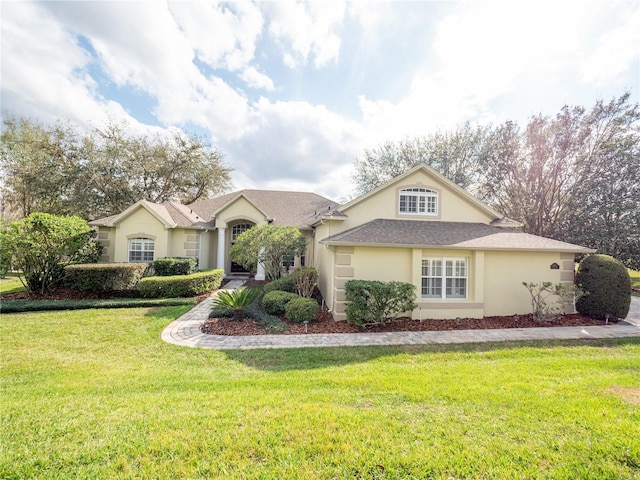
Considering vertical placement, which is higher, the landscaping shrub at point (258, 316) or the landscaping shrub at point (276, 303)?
the landscaping shrub at point (276, 303)

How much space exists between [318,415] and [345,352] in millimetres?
3373

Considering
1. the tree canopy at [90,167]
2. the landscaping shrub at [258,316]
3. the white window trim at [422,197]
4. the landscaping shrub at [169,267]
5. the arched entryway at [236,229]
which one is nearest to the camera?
the landscaping shrub at [258,316]

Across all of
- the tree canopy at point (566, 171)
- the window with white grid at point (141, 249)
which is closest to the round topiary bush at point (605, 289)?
the tree canopy at point (566, 171)

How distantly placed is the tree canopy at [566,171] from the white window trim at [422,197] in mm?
13344

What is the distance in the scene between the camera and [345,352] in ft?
23.6

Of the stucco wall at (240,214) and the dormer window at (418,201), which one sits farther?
the stucco wall at (240,214)

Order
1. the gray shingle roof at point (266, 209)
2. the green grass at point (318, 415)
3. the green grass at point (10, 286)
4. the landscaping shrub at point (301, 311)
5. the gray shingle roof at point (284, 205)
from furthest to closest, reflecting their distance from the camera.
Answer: the gray shingle roof at point (284, 205)
the gray shingle roof at point (266, 209)
the green grass at point (10, 286)
the landscaping shrub at point (301, 311)
the green grass at point (318, 415)

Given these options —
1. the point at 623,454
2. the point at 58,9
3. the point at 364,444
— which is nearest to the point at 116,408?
the point at 364,444

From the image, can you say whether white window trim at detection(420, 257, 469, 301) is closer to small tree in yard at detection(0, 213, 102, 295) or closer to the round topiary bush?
the round topiary bush

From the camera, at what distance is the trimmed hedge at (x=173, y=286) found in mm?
13438

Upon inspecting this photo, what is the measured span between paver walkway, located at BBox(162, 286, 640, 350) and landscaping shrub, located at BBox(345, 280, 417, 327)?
0.58m

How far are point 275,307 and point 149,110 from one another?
569 inches

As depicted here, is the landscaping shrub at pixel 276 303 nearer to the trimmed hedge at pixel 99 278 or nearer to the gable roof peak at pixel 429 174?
the gable roof peak at pixel 429 174

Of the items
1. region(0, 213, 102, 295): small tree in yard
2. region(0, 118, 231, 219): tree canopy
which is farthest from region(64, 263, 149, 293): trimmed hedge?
region(0, 118, 231, 219): tree canopy
